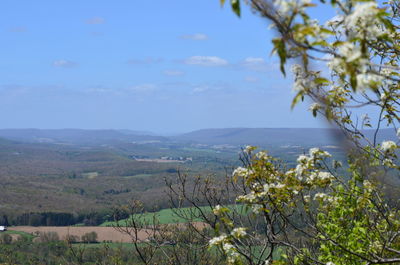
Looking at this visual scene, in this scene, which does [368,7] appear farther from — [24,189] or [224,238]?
[24,189]

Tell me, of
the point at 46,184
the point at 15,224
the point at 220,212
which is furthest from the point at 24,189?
the point at 220,212

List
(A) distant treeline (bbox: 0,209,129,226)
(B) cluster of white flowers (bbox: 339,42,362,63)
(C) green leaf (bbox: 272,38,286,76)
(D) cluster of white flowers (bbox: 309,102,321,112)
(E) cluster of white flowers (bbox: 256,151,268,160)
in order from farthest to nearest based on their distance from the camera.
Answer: (A) distant treeline (bbox: 0,209,129,226)
(E) cluster of white flowers (bbox: 256,151,268,160)
(D) cluster of white flowers (bbox: 309,102,321,112)
(C) green leaf (bbox: 272,38,286,76)
(B) cluster of white flowers (bbox: 339,42,362,63)

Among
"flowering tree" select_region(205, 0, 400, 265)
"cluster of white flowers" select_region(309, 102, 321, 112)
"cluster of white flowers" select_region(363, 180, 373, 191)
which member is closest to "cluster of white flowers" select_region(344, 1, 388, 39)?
"flowering tree" select_region(205, 0, 400, 265)

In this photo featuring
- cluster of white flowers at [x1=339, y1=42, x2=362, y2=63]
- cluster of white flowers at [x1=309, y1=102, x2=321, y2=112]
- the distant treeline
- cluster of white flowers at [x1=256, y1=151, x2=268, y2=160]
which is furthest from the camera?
the distant treeline

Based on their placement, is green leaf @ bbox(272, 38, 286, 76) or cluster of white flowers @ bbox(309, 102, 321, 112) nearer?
green leaf @ bbox(272, 38, 286, 76)

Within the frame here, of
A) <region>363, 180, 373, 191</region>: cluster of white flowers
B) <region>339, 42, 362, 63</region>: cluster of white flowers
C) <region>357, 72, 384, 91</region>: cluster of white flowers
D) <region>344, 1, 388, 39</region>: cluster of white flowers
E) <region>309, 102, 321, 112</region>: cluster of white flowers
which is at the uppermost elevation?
<region>344, 1, 388, 39</region>: cluster of white flowers

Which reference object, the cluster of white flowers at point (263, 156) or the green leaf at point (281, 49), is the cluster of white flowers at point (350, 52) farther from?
the cluster of white flowers at point (263, 156)

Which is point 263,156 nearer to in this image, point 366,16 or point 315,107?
point 315,107

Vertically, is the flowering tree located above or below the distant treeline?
above

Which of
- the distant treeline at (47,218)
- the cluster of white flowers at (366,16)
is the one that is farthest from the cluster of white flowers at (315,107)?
the distant treeline at (47,218)

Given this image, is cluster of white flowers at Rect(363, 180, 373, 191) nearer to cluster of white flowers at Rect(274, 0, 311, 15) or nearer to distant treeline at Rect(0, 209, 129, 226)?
cluster of white flowers at Rect(274, 0, 311, 15)

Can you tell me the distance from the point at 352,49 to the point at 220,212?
337cm

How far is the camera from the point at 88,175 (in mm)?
168500

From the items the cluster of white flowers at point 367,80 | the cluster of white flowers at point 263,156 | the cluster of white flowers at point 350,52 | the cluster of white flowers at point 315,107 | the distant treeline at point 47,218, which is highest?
the cluster of white flowers at point 350,52
